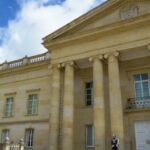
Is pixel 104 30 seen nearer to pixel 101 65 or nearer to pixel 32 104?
pixel 101 65

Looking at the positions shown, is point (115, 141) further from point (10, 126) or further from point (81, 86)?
point (10, 126)

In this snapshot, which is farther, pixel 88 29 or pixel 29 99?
pixel 29 99

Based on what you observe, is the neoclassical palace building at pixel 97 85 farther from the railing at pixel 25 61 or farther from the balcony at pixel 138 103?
the railing at pixel 25 61

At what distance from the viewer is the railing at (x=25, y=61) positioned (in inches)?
941

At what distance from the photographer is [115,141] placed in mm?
14945

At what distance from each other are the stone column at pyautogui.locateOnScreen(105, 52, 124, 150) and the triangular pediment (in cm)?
283

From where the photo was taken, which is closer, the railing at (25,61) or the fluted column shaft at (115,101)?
the fluted column shaft at (115,101)

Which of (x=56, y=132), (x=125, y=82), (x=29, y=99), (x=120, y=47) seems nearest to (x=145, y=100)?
(x=125, y=82)

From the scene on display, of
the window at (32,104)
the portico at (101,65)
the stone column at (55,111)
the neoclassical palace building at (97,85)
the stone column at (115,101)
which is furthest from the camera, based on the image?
the window at (32,104)

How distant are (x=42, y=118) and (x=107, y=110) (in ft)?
21.0

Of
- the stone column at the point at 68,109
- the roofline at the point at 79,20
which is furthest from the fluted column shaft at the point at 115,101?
the roofline at the point at 79,20

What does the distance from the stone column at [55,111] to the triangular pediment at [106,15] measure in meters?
3.32

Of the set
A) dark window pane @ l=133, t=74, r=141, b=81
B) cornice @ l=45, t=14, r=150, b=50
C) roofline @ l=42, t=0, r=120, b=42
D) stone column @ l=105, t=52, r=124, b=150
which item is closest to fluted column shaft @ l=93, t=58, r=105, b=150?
stone column @ l=105, t=52, r=124, b=150

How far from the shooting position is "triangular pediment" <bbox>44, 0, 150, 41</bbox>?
1784 cm
